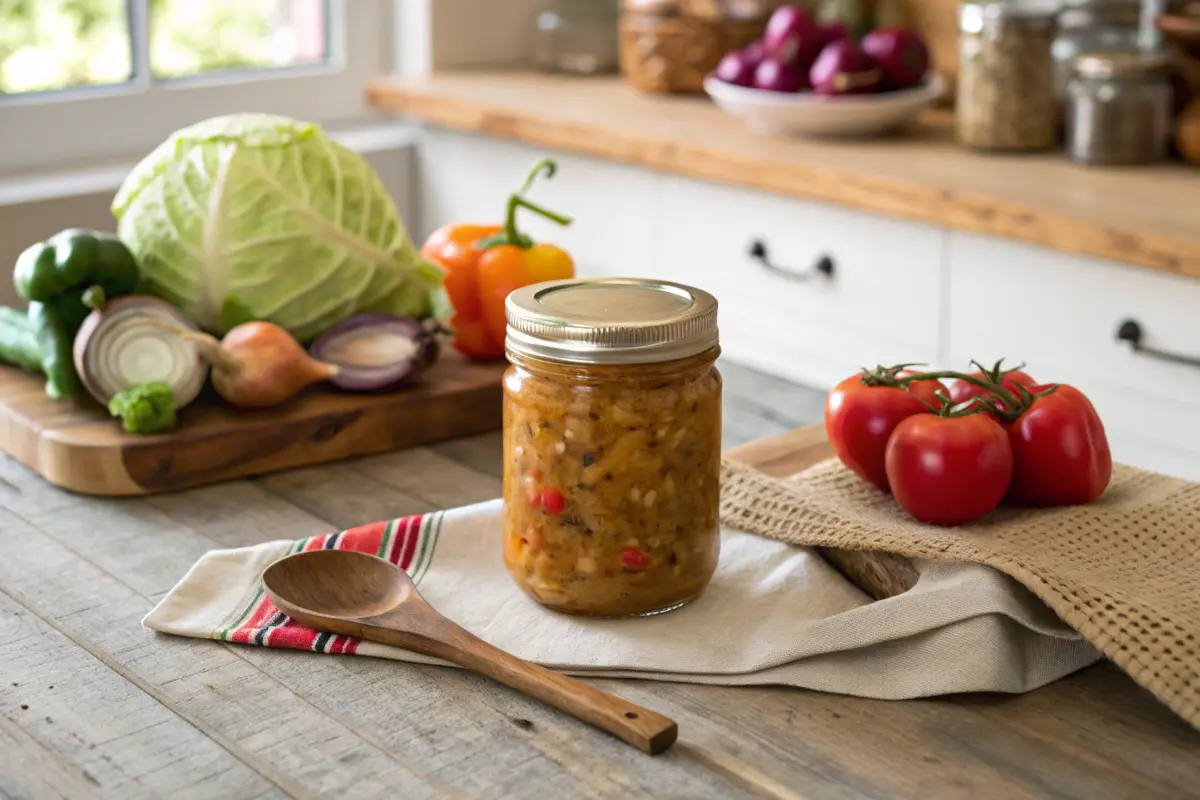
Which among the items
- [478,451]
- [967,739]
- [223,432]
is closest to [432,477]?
[478,451]

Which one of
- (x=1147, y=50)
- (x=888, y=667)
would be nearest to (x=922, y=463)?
(x=888, y=667)

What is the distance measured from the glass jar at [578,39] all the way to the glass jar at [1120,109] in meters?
1.01

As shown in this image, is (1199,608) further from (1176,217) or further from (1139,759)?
(1176,217)

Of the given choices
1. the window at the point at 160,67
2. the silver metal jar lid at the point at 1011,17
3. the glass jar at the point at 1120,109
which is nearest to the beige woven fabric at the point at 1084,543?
the glass jar at the point at 1120,109

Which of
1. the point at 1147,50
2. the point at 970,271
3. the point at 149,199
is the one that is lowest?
the point at 970,271

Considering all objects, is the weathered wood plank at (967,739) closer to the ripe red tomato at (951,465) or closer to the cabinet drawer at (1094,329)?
the ripe red tomato at (951,465)

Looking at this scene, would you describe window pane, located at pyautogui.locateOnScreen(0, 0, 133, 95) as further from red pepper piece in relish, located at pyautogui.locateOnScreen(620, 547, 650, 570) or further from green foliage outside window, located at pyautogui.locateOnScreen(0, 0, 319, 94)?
red pepper piece in relish, located at pyautogui.locateOnScreen(620, 547, 650, 570)

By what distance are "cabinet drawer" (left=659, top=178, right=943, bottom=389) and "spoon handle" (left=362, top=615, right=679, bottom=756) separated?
106cm

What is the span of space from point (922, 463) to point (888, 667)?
0.15 meters

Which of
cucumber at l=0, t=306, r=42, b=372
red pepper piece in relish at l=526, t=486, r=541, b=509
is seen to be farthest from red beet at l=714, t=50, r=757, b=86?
red pepper piece in relish at l=526, t=486, r=541, b=509

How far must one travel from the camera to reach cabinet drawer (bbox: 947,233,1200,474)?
1647 millimetres

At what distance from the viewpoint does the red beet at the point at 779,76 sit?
6.99 ft

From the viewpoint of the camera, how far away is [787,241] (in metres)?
2.02

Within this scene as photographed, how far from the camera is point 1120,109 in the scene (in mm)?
1948
